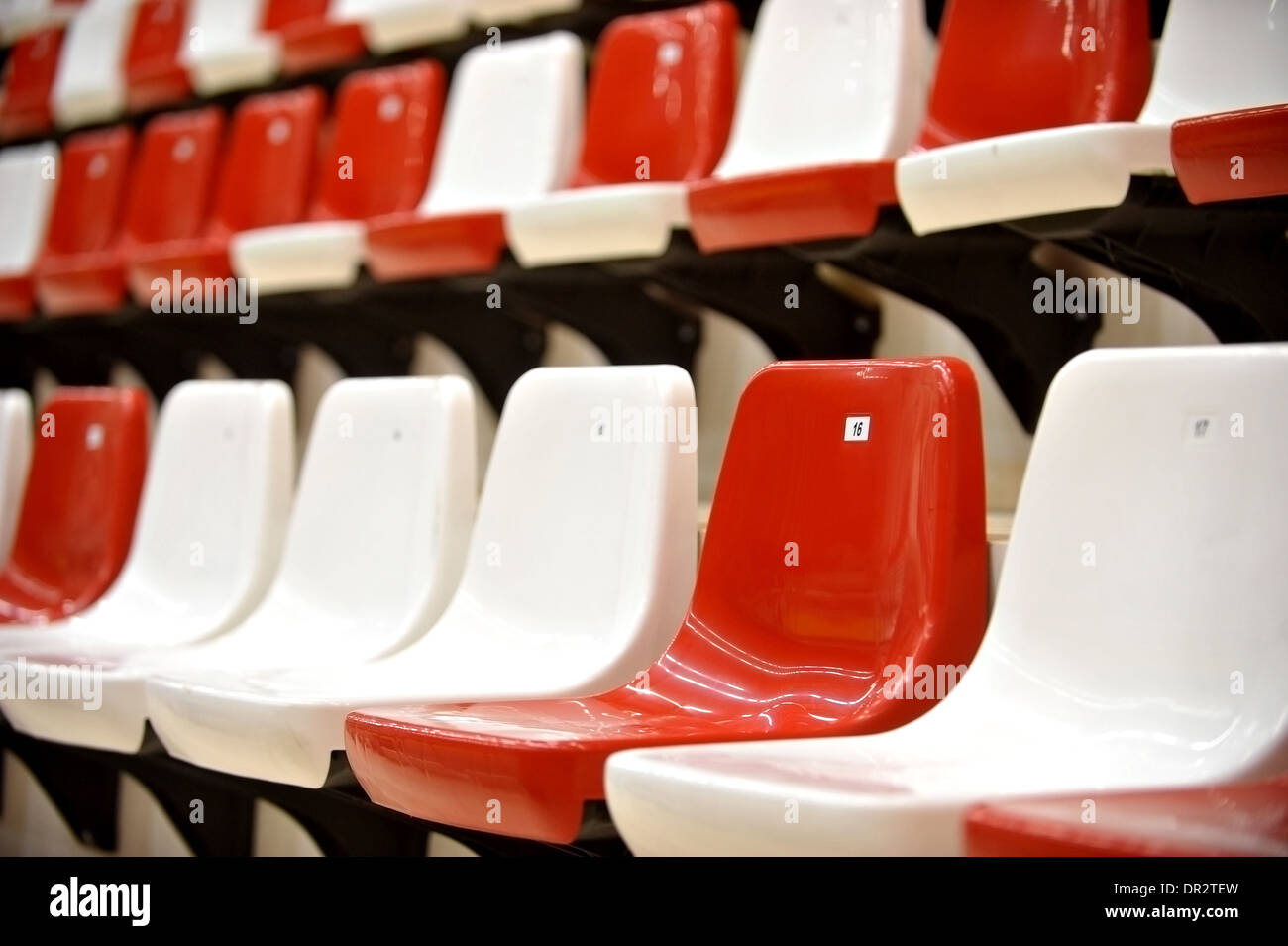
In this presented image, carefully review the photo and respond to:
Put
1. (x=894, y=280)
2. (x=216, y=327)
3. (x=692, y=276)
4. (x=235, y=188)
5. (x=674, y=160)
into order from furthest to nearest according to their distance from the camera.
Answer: (x=235, y=188) < (x=216, y=327) < (x=674, y=160) < (x=692, y=276) < (x=894, y=280)

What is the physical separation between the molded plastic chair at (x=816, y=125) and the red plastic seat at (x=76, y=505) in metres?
0.62

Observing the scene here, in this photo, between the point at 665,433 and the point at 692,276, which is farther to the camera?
the point at 692,276

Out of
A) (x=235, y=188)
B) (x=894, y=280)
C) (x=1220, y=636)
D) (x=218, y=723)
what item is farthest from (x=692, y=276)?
(x=235, y=188)

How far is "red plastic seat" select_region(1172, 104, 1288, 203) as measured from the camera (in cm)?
93

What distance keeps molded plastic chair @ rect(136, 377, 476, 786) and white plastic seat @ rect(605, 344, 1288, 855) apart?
0.44 metres

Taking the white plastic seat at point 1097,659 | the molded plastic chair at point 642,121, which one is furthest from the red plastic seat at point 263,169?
the white plastic seat at point 1097,659

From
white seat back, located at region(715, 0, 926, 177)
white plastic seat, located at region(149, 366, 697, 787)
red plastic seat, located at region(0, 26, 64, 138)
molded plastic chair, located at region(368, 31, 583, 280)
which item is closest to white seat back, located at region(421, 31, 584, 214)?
molded plastic chair, located at region(368, 31, 583, 280)

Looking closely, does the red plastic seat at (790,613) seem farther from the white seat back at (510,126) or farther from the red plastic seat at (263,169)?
the red plastic seat at (263,169)

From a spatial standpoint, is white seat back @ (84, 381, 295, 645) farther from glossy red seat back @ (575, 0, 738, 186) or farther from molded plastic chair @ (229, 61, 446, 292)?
glossy red seat back @ (575, 0, 738, 186)

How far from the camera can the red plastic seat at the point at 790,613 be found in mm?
823
